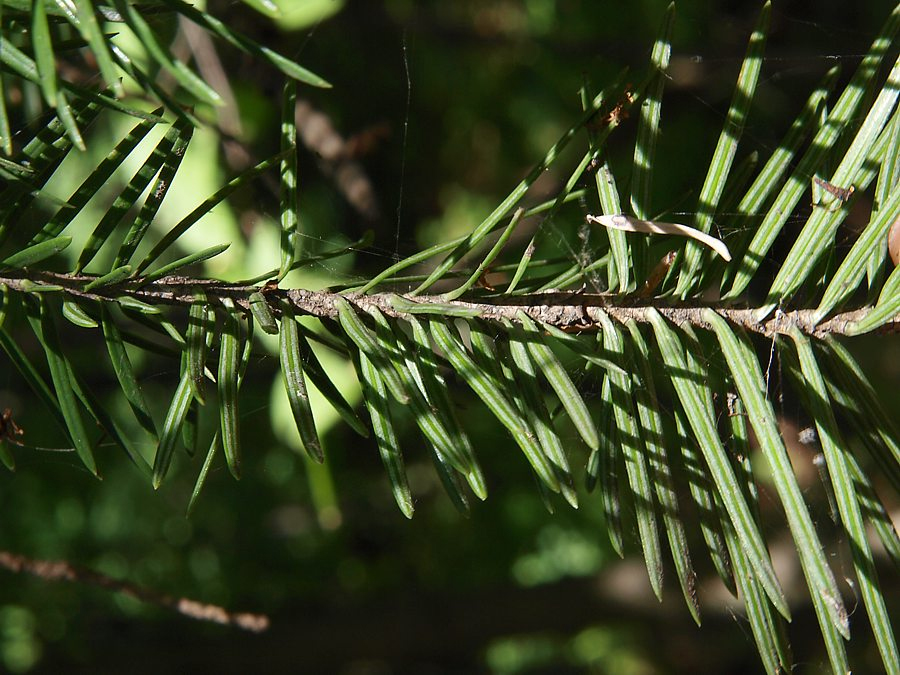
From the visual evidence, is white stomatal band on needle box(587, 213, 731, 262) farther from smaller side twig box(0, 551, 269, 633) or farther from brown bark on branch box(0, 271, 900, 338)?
smaller side twig box(0, 551, 269, 633)

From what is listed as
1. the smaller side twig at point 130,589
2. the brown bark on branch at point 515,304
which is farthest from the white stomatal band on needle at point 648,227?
the smaller side twig at point 130,589

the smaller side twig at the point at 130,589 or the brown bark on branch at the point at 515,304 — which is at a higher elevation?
the brown bark on branch at the point at 515,304

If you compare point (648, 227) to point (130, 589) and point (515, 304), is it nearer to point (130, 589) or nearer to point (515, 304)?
point (515, 304)

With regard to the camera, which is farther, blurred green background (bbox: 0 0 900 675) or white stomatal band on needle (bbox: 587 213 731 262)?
blurred green background (bbox: 0 0 900 675)

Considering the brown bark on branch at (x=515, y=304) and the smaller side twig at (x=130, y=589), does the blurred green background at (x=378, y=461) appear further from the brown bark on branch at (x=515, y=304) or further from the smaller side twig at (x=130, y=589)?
the brown bark on branch at (x=515, y=304)

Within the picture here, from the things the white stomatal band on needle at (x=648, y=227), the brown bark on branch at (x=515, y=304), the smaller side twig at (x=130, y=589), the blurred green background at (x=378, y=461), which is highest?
the blurred green background at (x=378, y=461)

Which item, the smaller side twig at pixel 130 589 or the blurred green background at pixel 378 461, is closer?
the smaller side twig at pixel 130 589

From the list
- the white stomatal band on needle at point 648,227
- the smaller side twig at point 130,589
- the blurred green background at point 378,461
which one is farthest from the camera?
the blurred green background at point 378,461

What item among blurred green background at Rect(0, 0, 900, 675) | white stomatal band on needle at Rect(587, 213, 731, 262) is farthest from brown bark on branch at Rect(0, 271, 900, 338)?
blurred green background at Rect(0, 0, 900, 675)

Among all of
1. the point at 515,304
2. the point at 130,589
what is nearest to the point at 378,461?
the point at 130,589
